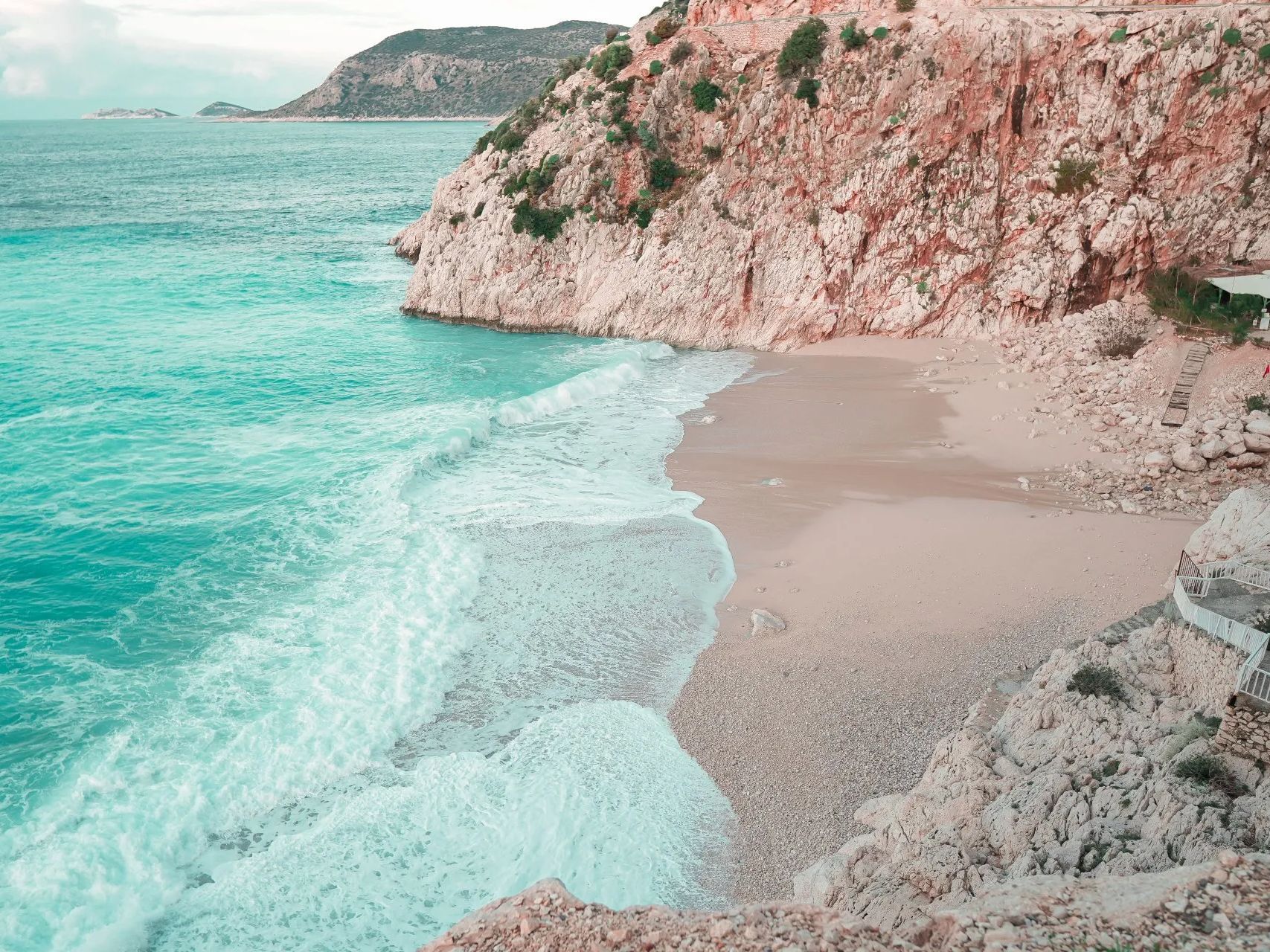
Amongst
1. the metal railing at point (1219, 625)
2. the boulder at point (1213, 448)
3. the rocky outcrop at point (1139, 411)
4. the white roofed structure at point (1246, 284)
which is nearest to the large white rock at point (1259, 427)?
the rocky outcrop at point (1139, 411)

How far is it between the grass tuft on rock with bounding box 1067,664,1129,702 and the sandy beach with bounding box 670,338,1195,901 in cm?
207

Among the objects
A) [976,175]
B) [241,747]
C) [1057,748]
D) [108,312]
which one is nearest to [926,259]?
[976,175]

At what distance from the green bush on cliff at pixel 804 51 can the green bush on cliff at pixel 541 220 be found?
30.2 ft

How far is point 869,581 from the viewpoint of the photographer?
1494cm

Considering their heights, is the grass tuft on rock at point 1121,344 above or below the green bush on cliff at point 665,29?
below

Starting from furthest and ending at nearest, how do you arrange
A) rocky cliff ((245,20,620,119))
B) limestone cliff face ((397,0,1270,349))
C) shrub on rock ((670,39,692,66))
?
rocky cliff ((245,20,620,119))
shrub on rock ((670,39,692,66))
limestone cliff face ((397,0,1270,349))

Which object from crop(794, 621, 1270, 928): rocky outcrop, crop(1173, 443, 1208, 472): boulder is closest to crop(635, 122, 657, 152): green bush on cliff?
crop(1173, 443, 1208, 472): boulder

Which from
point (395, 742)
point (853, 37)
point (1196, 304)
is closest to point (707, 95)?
point (853, 37)

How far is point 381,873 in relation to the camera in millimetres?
9727

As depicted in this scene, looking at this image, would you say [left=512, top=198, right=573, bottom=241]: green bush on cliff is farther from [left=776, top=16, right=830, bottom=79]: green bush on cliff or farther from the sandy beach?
the sandy beach

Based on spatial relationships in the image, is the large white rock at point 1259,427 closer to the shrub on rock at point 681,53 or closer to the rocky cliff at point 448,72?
the shrub on rock at point 681,53

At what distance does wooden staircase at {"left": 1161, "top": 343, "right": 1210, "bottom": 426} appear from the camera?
19.7 metres

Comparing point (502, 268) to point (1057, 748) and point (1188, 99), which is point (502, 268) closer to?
point (1188, 99)

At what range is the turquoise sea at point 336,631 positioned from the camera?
9773mm
